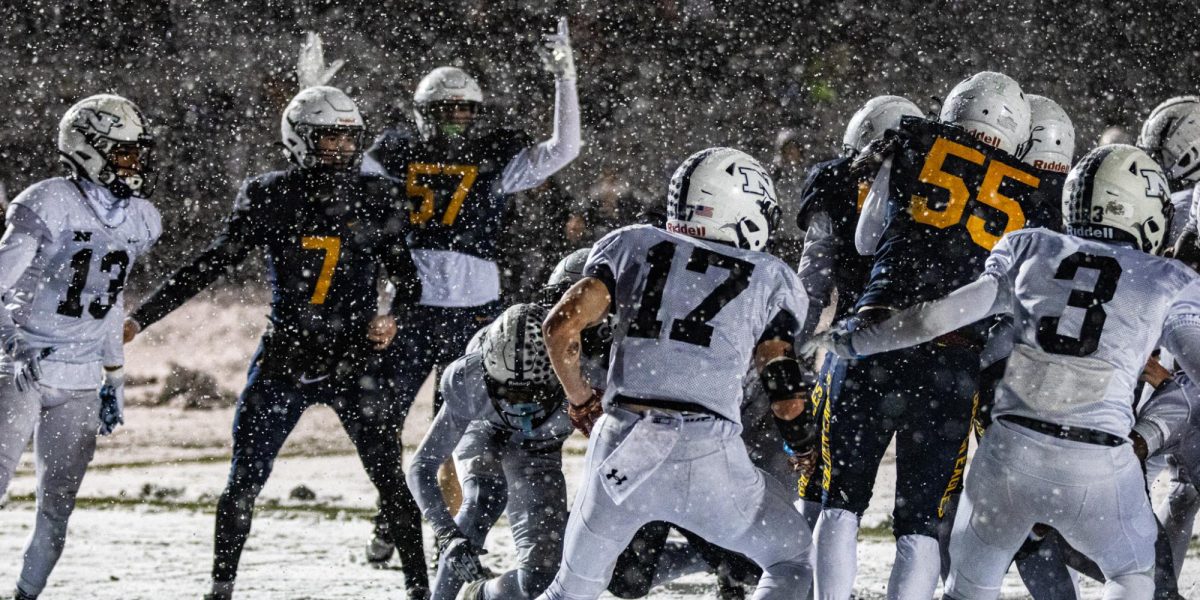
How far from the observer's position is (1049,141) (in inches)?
165

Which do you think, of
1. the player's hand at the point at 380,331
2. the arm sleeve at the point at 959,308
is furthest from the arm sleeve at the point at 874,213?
the player's hand at the point at 380,331

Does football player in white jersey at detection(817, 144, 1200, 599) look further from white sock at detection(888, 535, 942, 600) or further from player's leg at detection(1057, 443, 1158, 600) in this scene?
white sock at detection(888, 535, 942, 600)

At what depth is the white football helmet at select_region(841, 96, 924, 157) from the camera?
14.9 feet

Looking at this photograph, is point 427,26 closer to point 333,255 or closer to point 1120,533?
point 333,255

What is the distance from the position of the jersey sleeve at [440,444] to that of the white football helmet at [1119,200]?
1772 millimetres

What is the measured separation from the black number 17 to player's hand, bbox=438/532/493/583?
32.1 inches

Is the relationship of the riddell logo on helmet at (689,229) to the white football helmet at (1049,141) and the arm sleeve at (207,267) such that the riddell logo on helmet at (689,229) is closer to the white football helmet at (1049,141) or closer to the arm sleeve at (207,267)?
the white football helmet at (1049,141)

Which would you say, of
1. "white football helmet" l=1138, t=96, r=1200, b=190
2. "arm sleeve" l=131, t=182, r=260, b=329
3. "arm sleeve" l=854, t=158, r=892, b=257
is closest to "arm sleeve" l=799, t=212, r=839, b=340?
"arm sleeve" l=854, t=158, r=892, b=257

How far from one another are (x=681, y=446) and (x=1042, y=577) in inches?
57.6

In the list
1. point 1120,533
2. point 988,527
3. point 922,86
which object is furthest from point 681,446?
point 922,86

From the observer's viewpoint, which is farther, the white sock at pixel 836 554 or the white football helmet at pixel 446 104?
the white football helmet at pixel 446 104

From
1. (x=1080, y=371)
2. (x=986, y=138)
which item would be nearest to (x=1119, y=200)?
(x=1080, y=371)

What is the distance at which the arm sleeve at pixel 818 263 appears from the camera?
14.0ft

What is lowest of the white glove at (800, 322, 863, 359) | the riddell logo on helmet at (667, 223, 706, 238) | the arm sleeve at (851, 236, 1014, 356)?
the white glove at (800, 322, 863, 359)
